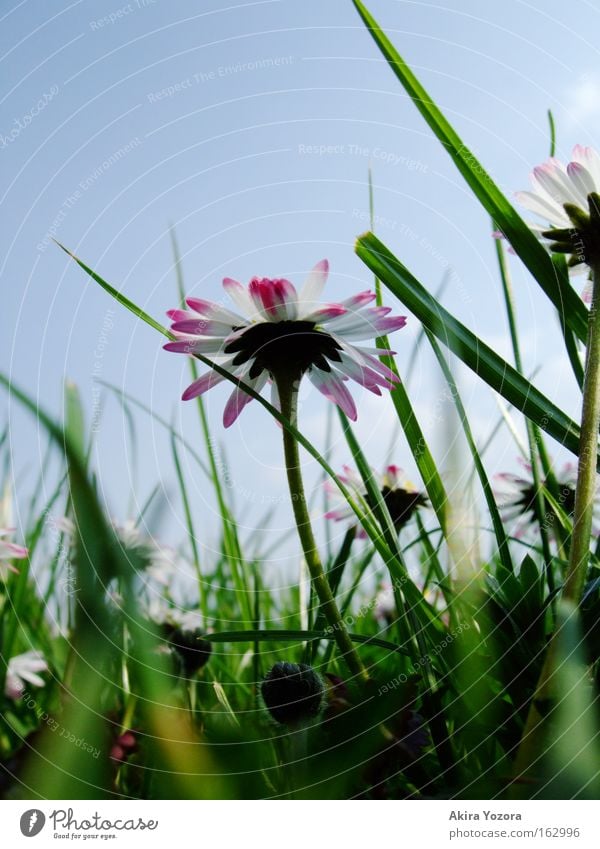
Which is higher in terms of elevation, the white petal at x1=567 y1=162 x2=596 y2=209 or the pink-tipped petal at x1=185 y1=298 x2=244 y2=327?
the white petal at x1=567 y1=162 x2=596 y2=209

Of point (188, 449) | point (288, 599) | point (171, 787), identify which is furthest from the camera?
point (288, 599)

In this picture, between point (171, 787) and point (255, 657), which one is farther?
point (255, 657)

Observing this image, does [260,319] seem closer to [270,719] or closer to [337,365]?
[337,365]

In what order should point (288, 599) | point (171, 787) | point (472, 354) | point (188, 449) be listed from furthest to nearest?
1. point (288, 599)
2. point (188, 449)
3. point (472, 354)
4. point (171, 787)

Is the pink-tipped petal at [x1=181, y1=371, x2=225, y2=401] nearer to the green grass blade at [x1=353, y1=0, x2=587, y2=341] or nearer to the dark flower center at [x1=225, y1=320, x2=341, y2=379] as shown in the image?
the dark flower center at [x1=225, y1=320, x2=341, y2=379]

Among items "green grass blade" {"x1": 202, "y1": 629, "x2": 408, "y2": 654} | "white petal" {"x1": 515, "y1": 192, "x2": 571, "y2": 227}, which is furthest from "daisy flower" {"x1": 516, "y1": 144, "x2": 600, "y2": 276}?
"green grass blade" {"x1": 202, "y1": 629, "x2": 408, "y2": 654}

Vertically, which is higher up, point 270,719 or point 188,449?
point 188,449
